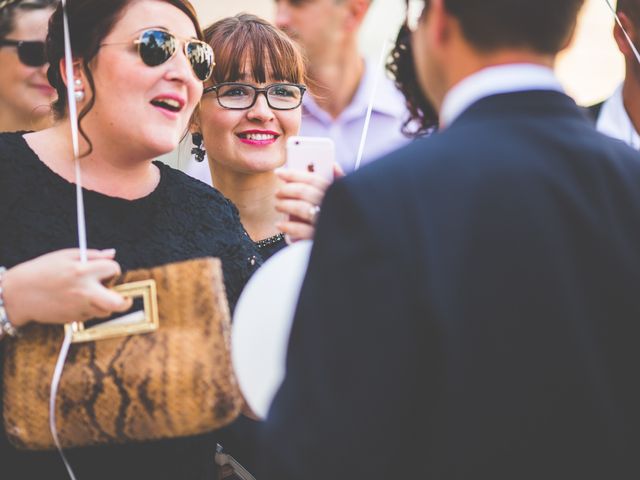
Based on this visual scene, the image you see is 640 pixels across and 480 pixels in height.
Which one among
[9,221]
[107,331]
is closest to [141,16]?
[9,221]

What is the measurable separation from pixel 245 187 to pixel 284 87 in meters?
0.39

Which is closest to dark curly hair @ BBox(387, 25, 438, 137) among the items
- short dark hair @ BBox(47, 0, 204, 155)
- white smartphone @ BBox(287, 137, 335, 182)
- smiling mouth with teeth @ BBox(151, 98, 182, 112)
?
white smartphone @ BBox(287, 137, 335, 182)

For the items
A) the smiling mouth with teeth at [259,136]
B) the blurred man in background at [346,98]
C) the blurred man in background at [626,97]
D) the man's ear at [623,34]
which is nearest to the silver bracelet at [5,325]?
the blurred man in background at [346,98]

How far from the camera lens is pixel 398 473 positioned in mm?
995

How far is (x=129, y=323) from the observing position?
1.53 metres

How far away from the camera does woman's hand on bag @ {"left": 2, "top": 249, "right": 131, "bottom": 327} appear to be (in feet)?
4.76

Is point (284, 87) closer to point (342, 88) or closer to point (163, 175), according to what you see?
point (342, 88)

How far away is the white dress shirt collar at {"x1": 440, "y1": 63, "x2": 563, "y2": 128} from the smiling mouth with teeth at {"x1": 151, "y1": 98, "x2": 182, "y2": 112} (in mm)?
978

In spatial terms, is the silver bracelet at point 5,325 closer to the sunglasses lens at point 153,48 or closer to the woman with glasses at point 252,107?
the sunglasses lens at point 153,48

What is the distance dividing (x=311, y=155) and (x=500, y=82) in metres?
0.79

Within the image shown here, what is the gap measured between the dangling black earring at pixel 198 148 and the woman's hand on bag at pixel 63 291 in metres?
1.37

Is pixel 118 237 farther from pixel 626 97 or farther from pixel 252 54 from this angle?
pixel 626 97

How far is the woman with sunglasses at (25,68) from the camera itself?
257 cm

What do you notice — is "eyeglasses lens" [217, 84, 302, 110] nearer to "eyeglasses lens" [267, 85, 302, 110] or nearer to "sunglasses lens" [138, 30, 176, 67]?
"eyeglasses lens" [267, 85, 302, 110]
